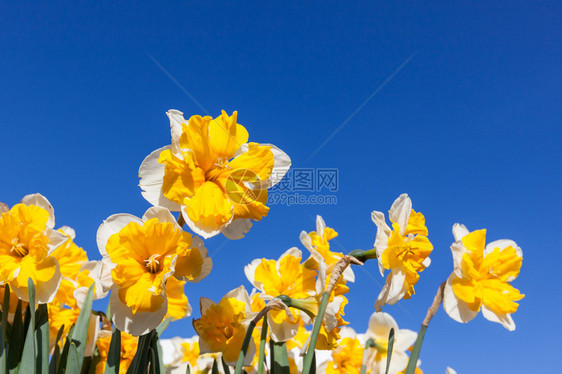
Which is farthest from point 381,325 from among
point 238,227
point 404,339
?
point 238,227

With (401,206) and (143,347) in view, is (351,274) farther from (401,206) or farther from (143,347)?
(143,347)

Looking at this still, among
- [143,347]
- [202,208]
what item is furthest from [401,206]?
[143,347]

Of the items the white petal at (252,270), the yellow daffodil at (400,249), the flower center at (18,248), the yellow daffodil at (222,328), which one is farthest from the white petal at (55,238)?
the yellow daffodil at (400,249)

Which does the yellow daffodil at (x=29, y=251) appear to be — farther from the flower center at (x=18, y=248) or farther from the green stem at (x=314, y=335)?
the green stem at (x=314, y=335)

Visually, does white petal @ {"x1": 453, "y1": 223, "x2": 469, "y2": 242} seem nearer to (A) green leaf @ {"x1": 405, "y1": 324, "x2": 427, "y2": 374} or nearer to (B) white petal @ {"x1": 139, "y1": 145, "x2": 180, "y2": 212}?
(A) green leaf @ {"x1": 405, "y1": 324, "x2": 427, "y2": 374}

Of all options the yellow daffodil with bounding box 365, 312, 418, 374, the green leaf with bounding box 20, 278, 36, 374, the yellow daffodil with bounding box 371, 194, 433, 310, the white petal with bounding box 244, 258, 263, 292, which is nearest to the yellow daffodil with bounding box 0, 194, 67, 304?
the green leaf with bounding box 20, 278, 36, 374

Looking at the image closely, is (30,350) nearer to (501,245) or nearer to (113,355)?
(113,355)

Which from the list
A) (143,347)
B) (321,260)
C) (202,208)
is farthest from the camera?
(321,260)
